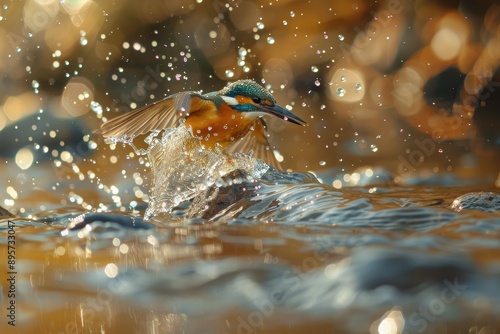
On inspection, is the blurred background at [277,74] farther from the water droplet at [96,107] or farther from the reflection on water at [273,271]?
the reflection on water at [273,271]

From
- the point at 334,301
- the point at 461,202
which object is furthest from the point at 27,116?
the point at 334,301

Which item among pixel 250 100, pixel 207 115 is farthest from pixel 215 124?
pixel 250 100

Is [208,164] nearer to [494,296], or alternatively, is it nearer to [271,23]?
[494,296]

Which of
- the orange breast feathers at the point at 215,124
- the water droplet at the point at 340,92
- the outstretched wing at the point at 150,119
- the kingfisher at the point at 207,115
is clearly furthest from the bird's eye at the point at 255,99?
the water droplet at the point at 340,92

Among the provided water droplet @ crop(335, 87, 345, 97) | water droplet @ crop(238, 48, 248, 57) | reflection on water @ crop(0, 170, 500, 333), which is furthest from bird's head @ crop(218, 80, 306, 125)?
water droplet @ crop(238, 48, 248, 57)

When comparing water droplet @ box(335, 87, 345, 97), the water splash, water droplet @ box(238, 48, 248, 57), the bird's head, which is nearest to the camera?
the water splash

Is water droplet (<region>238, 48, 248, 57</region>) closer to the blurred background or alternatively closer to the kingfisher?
the blurred background
